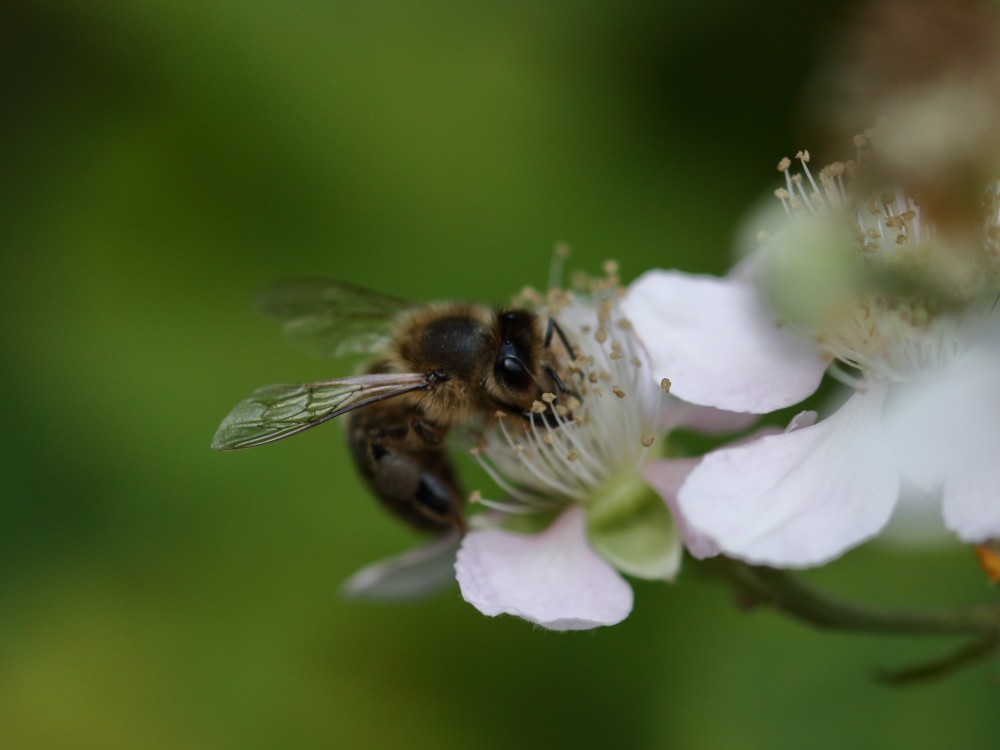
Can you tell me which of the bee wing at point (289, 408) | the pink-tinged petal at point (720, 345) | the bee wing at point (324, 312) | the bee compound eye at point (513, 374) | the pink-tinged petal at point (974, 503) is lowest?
the pink-tinged petal at point (974, 503)

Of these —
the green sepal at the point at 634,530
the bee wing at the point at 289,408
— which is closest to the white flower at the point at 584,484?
the green sepal at the point at 634,530

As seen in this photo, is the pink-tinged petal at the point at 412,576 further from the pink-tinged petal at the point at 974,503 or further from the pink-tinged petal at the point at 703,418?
the pink-tinged petal at the point at 974,503

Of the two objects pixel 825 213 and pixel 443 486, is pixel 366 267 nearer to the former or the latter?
pixel 443 486

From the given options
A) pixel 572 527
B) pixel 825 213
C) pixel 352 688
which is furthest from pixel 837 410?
pixel 352 688

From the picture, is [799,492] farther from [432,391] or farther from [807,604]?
[432,391]

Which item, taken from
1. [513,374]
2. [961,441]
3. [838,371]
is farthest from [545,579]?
[961,441]

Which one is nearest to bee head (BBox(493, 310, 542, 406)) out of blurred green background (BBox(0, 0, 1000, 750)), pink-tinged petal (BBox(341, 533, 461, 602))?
pink-tinged petal (BBox(341, 533, 461, 602))
